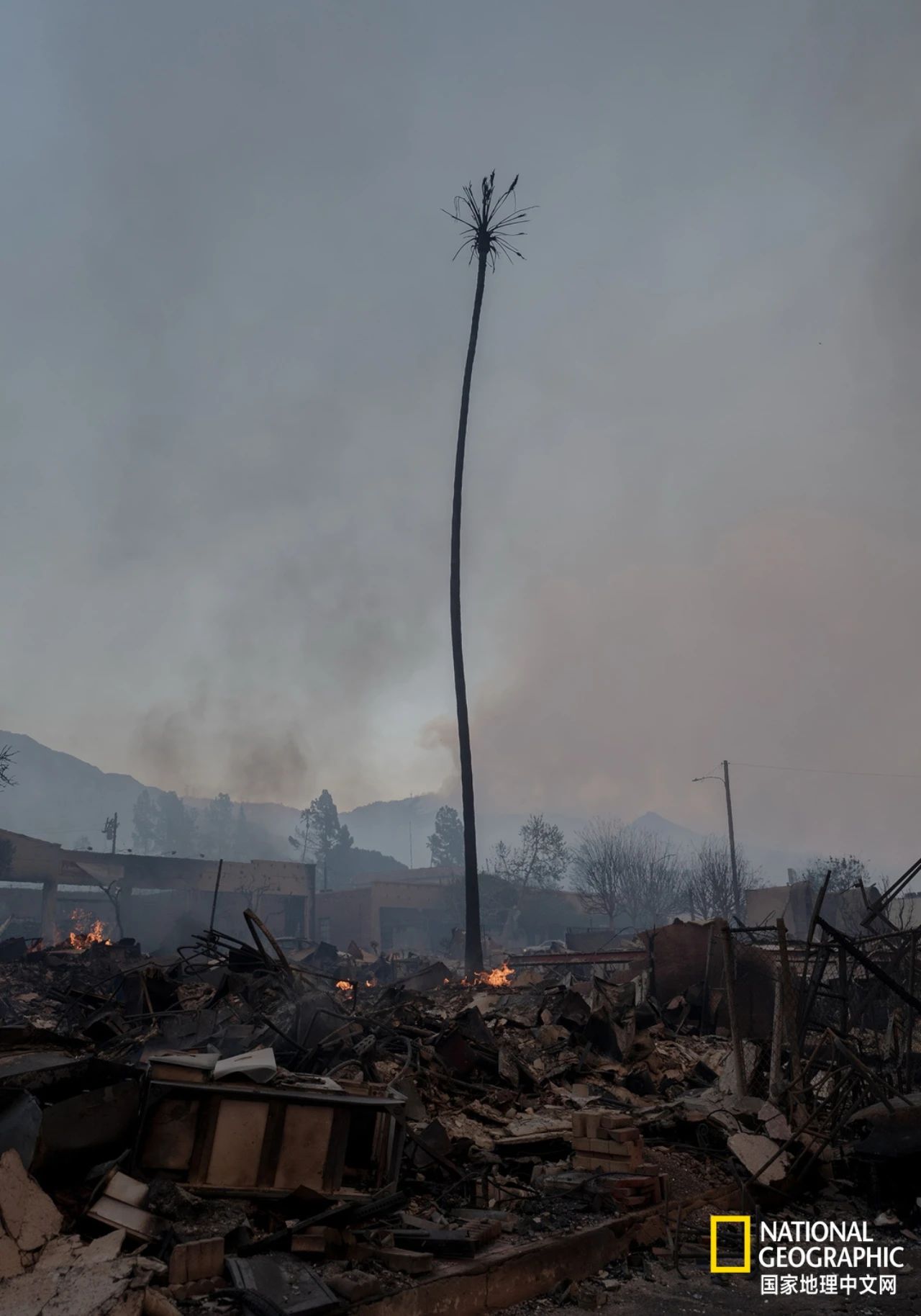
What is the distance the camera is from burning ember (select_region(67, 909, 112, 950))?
2721cm

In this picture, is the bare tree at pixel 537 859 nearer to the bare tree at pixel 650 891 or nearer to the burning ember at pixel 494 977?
the bare tree at pixel 650 891

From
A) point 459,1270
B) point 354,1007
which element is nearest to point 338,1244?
point 459,1270

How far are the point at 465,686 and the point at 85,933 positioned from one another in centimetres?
2686

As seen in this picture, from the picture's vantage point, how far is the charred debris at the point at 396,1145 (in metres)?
5.66

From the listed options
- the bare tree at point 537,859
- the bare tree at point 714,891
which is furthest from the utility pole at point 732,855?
the bare tree at point 537,859

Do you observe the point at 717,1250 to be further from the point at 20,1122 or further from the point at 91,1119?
the point at 20,1122

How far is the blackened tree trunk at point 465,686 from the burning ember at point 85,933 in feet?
36.8

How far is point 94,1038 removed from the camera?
35.7 ft

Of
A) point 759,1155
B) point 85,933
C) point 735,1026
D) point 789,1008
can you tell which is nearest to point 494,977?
point 735,1026

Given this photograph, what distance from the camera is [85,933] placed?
40.9 metres

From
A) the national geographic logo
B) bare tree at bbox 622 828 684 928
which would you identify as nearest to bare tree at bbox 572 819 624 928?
bare tree at bbox 622 828 684 928

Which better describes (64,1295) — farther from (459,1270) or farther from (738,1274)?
(738,1274)

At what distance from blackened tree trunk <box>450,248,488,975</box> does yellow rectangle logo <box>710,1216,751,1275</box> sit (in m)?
15.9

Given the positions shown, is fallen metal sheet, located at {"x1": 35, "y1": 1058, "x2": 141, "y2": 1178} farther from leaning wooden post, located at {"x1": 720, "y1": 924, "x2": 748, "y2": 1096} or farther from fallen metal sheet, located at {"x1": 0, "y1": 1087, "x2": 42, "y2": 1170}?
leaning wooden post, located at {"x1": 720, "y1": 924, "x2": 748, "y2": 1096}
